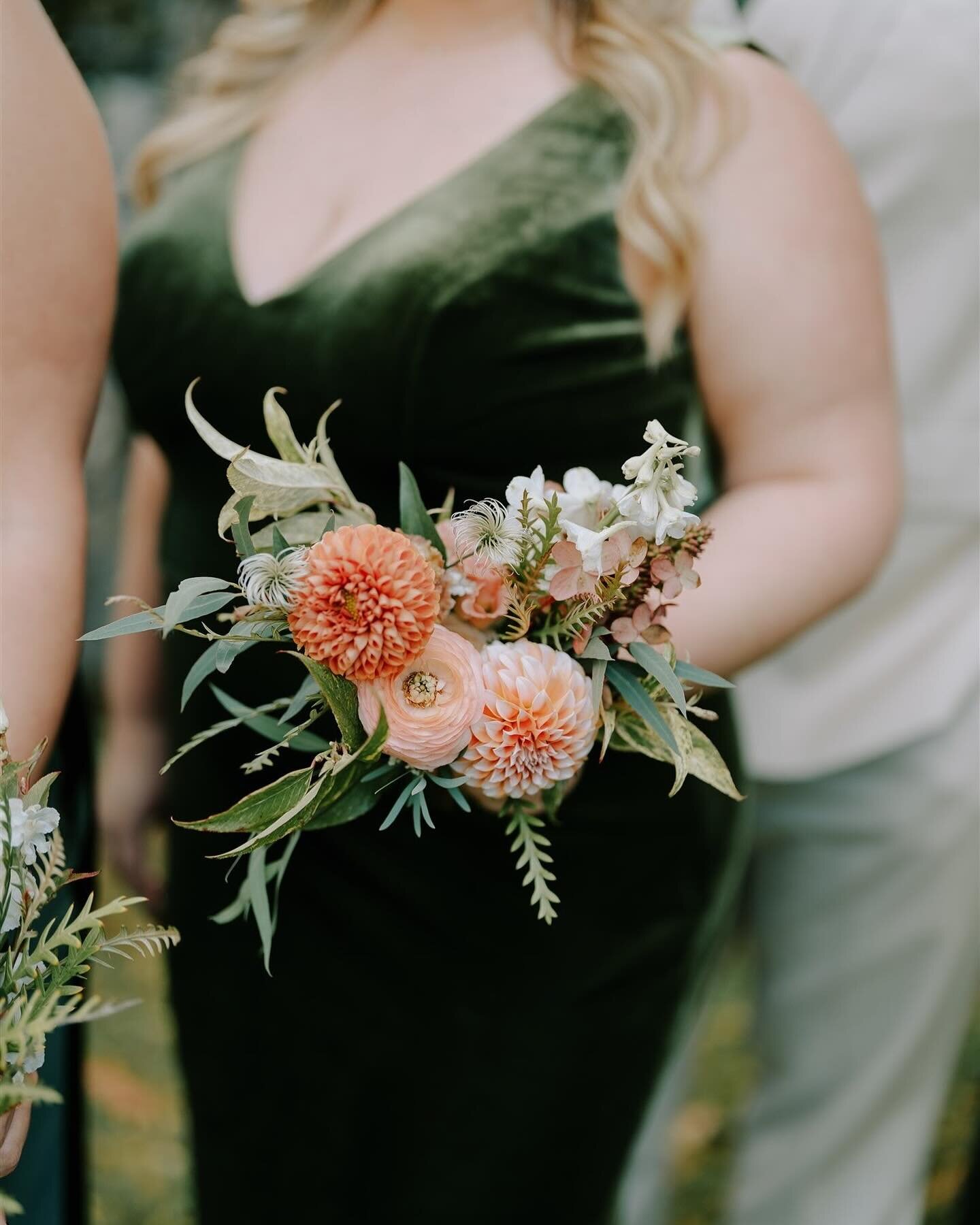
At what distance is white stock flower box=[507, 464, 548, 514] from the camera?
76 cm

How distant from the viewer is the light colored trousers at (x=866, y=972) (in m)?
1.81

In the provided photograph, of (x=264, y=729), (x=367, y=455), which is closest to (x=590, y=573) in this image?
(x=264, y=729)

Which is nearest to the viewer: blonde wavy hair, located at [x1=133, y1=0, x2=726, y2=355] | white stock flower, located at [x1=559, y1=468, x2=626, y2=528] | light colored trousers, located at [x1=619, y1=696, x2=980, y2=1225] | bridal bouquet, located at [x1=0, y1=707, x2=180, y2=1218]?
bridal bouquet, located at [x1=0, y1=707, x2=180, y2=1218]

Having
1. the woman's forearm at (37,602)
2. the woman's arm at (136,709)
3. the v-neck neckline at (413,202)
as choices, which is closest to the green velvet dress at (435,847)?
the v-neck neckline at (413,202)

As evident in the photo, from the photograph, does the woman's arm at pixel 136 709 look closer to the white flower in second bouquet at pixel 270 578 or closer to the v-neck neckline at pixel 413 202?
the v-neck neckline at pixel 413 202

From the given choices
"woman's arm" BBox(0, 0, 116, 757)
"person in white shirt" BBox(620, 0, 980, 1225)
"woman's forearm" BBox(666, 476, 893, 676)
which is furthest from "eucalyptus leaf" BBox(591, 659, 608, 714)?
"person in white shirt" BBox(620, 0, 980, 1225)

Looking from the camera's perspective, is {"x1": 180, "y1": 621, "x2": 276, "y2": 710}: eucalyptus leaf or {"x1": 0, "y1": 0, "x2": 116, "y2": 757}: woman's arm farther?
{"x1": 0, "y1": 0, "x2": 116, "y2": 757}: woman's arm

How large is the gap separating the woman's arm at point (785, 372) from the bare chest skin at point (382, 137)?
0.75 feet

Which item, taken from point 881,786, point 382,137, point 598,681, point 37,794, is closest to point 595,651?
point 598,681

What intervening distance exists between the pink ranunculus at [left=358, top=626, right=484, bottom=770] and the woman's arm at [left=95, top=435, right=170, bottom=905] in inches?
33.6

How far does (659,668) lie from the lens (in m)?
0.77

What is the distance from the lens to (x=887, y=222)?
1.61 m

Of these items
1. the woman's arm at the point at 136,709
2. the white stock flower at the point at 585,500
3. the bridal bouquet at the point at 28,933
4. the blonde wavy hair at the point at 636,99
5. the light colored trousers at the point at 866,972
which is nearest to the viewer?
the bridal bouquet at the point at 28,933

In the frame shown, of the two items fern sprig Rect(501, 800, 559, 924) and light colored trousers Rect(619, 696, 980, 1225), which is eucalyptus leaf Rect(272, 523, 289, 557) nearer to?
fern sprig Rect(501, 800, 559, 924)
